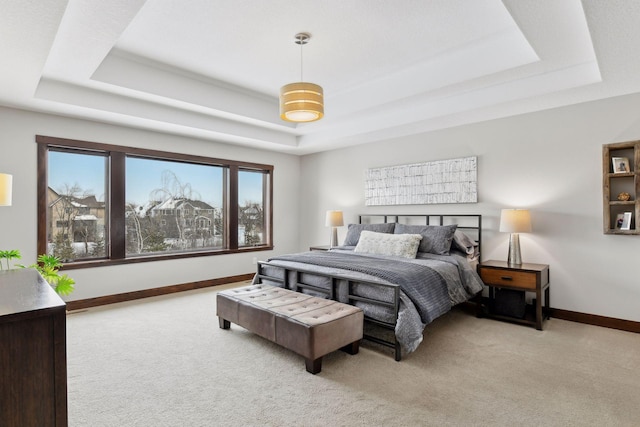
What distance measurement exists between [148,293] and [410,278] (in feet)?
12.2

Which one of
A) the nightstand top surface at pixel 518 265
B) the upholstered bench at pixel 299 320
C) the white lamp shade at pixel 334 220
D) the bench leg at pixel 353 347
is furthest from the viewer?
the white lamp shade at pixel 334 220

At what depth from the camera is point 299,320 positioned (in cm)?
264

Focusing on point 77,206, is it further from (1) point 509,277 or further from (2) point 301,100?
(1) point 509,277

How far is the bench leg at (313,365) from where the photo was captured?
2.58 metres

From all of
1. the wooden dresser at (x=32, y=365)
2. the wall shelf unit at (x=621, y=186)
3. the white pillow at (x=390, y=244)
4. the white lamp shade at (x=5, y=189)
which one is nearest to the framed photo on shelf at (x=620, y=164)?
→ the wall shelf unit at (x=621, y=186)

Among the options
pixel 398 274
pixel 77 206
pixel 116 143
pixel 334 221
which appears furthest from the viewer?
pixel 334 221

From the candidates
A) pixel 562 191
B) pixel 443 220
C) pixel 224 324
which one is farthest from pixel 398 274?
pixel 562 191

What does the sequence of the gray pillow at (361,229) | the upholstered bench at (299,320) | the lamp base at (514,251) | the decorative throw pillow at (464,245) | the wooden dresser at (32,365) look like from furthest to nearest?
the gray pillow at (361,229) < the decorative throw pillow at (464,245) < the lamp base at (514,251) < the upholstered bench at (299,320) < the wooden dresser at (32,365)

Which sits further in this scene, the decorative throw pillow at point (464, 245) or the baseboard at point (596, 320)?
the decorative throw pillow at point (464, 245)

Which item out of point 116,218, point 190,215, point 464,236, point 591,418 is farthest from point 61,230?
point 591,418

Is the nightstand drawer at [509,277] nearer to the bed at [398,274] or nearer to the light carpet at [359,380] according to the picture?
the bed at [398,274]

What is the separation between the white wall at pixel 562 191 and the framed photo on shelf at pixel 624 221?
12cm

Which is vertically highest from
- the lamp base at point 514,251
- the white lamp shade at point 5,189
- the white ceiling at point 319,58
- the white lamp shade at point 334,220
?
the white ceiling at point 319,58

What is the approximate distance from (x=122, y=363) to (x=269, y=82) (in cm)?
335
